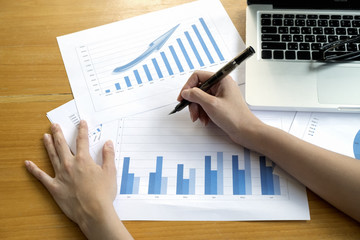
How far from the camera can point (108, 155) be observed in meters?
0.68

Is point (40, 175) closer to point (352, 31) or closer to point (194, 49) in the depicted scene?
point (194, 49)

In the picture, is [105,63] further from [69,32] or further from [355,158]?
[355,158]

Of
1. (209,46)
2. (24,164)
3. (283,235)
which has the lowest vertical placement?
(283,235)

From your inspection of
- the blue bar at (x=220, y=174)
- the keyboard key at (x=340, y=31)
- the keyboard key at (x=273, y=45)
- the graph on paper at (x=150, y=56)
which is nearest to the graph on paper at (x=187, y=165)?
the blue bar at (x=220, y=174)

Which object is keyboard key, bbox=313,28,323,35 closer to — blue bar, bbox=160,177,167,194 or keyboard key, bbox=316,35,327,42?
keyboard key, bbox=316,35,327,42

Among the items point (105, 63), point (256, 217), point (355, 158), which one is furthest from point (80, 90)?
point (355, 158)

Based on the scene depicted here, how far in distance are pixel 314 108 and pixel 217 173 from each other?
234 millimetres

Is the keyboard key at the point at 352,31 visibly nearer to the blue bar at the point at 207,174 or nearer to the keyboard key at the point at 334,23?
the keyboard key at the point at 334,23

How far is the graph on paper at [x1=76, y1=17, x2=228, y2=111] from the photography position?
30.0 inches

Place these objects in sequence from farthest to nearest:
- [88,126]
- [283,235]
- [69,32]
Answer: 1. [69,32]
2. [88,126]
3. [283,235]

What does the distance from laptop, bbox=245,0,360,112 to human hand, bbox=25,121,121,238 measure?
0.33 metres

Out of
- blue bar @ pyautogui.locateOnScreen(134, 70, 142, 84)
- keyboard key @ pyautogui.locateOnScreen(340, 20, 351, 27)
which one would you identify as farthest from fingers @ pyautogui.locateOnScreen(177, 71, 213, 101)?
keyboard key @ pyautogui.locateOnScreen(340, 20, 351, 27)

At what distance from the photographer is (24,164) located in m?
0.69

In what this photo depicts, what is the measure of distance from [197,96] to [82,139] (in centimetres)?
25
